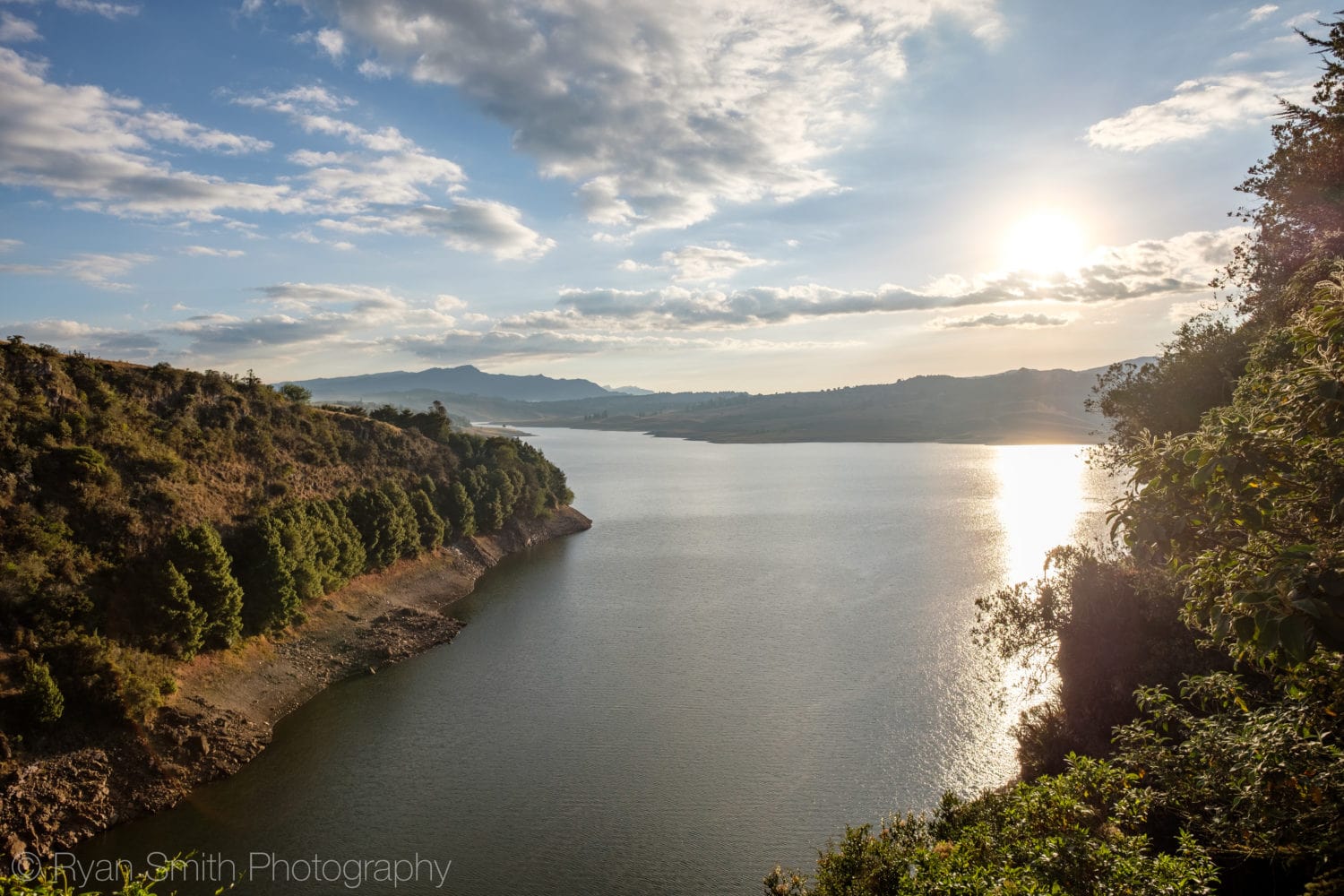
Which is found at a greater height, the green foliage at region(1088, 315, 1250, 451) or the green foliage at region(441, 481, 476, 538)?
the green foliage at region(1088, 315, 1250, 451)

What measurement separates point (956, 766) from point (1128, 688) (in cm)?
1097

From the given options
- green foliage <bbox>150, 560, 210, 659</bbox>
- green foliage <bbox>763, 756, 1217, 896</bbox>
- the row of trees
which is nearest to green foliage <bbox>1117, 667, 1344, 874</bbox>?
the row of trees

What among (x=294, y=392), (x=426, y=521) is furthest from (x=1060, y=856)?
(x=294, y=392)

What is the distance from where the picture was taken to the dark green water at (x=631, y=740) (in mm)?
28953

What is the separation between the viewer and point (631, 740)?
37.8 m

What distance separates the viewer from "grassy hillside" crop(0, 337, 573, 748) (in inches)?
1336

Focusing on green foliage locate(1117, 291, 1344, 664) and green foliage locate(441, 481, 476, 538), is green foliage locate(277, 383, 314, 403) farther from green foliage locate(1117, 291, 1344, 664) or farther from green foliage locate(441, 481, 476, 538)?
green foliage locate(1117, 291, 1344, 664)

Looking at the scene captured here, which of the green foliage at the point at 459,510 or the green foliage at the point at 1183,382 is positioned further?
the green foliage at the point at 459,510

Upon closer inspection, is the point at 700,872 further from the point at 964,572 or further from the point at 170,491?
the point at 964,572

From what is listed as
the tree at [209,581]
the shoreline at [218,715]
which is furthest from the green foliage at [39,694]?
the tree at [209,581]

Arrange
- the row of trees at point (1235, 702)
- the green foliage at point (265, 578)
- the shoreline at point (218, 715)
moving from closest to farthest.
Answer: the row of trees at point (1235, 702)
the shoreline at point (218, 715)
the green foliage at point (265, 578)

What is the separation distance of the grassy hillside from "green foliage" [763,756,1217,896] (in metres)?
36.1

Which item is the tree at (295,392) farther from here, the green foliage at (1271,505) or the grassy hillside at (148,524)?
the green foliage at (1271,505)

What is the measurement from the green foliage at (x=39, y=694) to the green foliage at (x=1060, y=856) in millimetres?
33927
